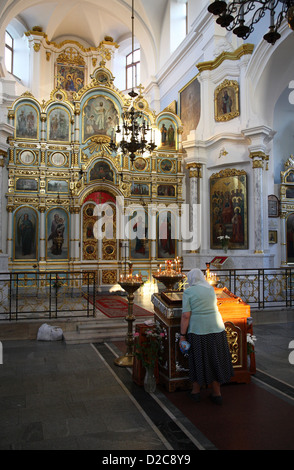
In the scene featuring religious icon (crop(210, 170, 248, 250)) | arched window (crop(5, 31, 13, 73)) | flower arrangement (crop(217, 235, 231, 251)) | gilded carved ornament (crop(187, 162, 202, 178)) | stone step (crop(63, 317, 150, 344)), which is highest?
arched window (crop(5, 31, 13, 73))

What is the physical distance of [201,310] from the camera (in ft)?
13.8

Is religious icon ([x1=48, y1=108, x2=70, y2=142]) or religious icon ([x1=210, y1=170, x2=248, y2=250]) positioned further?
religious icon ([x1=48, y1=108, x2=70, y2=142])

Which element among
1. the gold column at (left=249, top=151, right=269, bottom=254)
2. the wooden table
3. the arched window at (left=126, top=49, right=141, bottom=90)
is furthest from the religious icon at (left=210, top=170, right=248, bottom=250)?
the arched window at (left=126, top=49, right=141, bottom=90)

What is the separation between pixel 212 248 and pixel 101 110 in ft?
19.7

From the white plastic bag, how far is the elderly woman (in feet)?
12.2

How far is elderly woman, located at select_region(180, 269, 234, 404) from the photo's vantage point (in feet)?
13.7

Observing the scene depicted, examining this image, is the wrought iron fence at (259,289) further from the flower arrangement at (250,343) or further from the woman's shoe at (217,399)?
the woman's shoe at (217,399)

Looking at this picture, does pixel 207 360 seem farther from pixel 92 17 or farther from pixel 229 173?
pixel 92 17

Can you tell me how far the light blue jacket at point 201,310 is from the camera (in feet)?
13.8

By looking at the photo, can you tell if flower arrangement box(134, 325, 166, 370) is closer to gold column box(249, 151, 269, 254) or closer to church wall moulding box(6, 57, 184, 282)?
gold column box(249, 151, 269, 254)

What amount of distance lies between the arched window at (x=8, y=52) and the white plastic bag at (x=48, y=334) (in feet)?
50.5

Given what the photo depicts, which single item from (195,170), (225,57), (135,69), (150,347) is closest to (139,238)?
(195,170)

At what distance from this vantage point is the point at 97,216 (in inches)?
505

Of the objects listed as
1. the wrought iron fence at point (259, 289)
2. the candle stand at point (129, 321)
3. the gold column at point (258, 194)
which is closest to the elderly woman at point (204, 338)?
the candle stand at point (129, 321)
